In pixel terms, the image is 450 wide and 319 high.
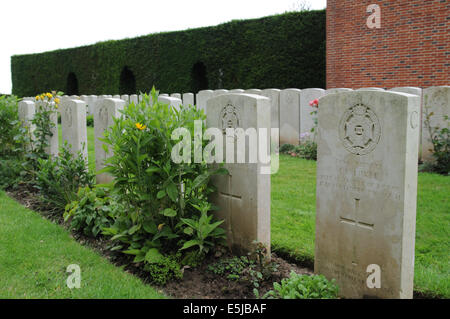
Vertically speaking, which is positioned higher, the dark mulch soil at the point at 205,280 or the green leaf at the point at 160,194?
the green leaf at the point at 160,194

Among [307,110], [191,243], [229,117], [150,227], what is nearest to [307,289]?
[191,243]

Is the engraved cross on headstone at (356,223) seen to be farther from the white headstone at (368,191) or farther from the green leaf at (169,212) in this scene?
the green leaf at (169,212)

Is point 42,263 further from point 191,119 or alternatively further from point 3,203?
point 3,203

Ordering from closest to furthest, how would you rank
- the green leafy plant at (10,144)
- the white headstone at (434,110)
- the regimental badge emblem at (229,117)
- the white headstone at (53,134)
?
the regimental badge emblem at (229,117)
the white headstone at (53,134)
the green leafy plant at (10,144)
the white headstone at (434,110)

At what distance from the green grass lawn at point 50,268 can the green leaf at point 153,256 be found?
18 cm

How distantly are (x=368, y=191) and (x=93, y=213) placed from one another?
9.67ft

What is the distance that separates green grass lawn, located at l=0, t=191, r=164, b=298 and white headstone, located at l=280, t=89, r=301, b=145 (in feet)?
19.3

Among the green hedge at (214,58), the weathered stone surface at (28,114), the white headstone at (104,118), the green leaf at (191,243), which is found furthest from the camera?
the green hedge at (214,58)

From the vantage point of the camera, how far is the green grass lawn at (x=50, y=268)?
10.7 feet

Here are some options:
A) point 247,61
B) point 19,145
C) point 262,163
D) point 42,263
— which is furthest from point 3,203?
point 247,61

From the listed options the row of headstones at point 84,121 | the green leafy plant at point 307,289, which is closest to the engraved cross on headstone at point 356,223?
the green leafy plant at point 307,289

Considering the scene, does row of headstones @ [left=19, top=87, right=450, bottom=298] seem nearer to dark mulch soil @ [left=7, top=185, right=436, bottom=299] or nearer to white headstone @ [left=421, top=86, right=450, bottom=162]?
dark mulch soil @ [left=7, top=185, right=436, bottom=299]

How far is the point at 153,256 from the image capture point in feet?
11.6
